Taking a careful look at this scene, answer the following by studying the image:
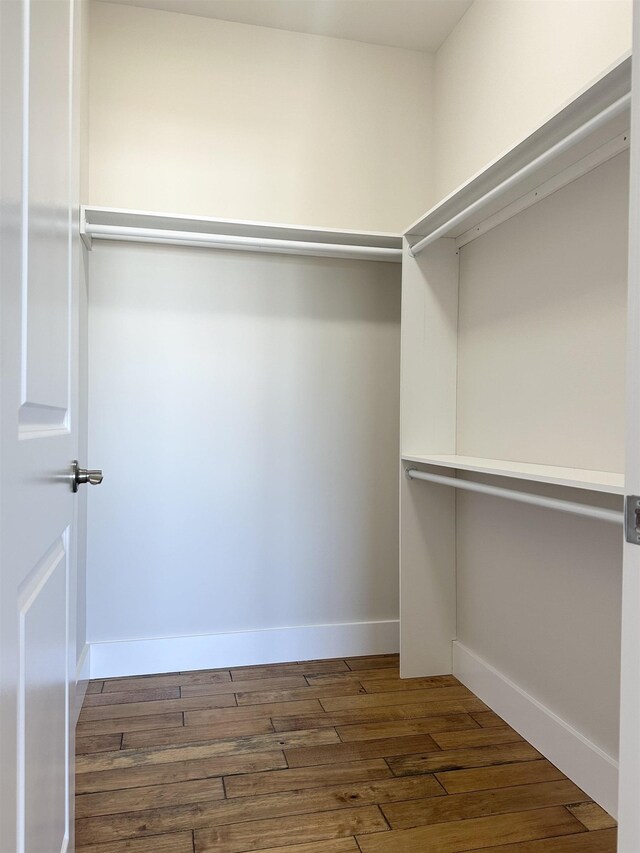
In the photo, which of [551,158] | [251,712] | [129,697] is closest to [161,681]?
[129,697]

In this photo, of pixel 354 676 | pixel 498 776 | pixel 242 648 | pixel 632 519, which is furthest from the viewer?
pixel 242 648

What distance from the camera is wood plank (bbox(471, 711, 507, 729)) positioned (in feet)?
6.98

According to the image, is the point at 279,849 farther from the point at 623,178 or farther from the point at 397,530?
the point at 623,178

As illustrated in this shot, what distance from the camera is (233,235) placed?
99.3 inches

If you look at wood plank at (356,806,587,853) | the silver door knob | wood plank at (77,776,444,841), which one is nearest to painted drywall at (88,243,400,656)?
wood plank at (77,776,444,841)

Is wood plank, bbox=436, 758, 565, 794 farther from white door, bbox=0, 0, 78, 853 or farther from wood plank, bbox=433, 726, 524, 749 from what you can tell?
white door, bbox=0, 0, 78, 853

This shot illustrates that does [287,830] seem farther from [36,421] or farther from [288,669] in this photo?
[36,421]

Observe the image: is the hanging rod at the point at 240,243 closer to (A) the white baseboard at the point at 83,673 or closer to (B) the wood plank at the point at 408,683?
(A) the white baseboard at the point at 83,673

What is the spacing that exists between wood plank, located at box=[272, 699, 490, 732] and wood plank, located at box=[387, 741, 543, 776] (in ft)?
0.82

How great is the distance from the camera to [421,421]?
250 centimetres

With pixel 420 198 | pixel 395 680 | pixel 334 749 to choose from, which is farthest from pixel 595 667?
pixel 420 198

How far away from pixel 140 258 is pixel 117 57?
802 mm

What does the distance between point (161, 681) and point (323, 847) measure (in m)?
1.16

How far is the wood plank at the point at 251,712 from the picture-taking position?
2.16 m
